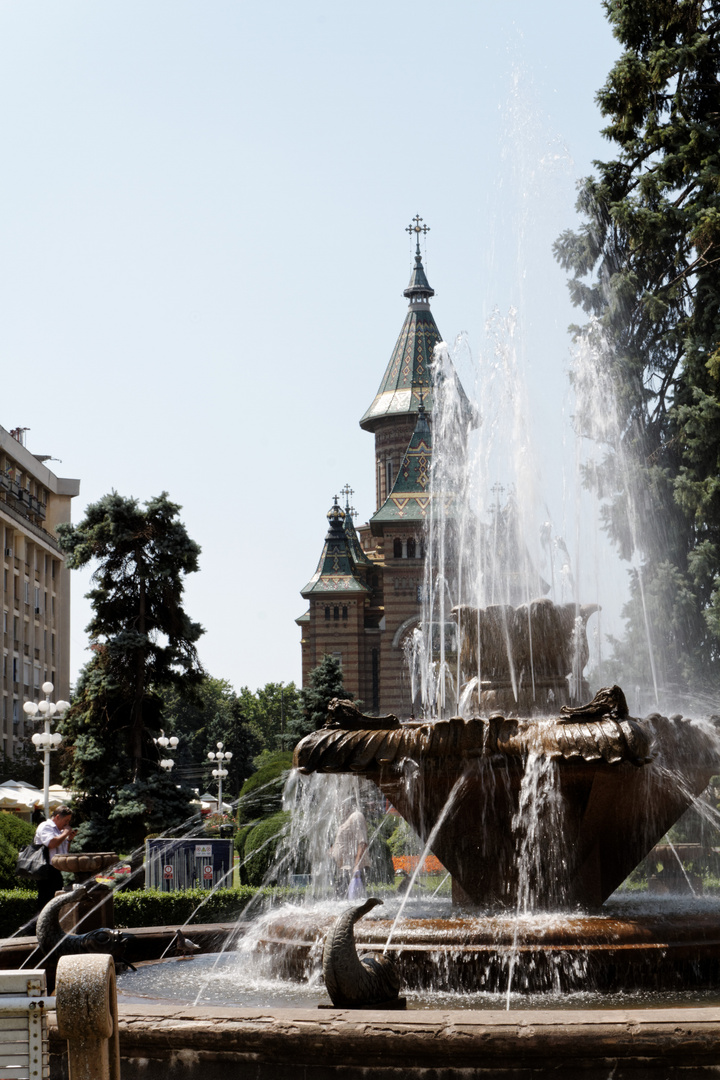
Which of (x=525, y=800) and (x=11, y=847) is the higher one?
(x=525, y=800)

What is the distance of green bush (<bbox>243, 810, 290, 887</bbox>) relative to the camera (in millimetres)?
21141

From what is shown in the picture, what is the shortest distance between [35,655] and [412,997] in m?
51.8

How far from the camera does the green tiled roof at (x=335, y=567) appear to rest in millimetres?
71500

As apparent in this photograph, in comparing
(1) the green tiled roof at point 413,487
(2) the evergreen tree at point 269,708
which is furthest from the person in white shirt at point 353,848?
(2) the evergreen tree at point 269,708

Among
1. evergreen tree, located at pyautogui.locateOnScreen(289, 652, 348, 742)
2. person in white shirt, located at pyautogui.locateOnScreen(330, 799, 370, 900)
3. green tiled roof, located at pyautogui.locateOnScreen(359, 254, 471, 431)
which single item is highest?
green tiled roof, located at pyautogui.locateOnScreen(359, 254, 471, 431)

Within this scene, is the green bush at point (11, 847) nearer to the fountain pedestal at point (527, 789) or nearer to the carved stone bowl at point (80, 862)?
the carved stone bowl at point (80, 862)

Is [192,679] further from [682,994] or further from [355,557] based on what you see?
[355,557]

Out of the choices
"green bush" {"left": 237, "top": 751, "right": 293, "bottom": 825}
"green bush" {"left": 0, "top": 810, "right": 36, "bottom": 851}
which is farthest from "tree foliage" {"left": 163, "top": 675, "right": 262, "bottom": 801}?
"green bush" {"left": 0, "top": 810, "right": 36, "bottom": 851}

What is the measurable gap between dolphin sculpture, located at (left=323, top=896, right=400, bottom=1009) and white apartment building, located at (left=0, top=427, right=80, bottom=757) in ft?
152

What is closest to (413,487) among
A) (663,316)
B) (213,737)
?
(213,737)

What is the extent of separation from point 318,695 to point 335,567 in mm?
24500

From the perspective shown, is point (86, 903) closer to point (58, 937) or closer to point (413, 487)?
point (58, 937)

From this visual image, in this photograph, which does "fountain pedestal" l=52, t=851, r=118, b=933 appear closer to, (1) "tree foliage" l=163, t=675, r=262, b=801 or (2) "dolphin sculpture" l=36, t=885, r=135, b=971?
(2) "dolphin sculpture" l=36, t=885, r=135, b=971

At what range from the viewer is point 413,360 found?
81062mm
